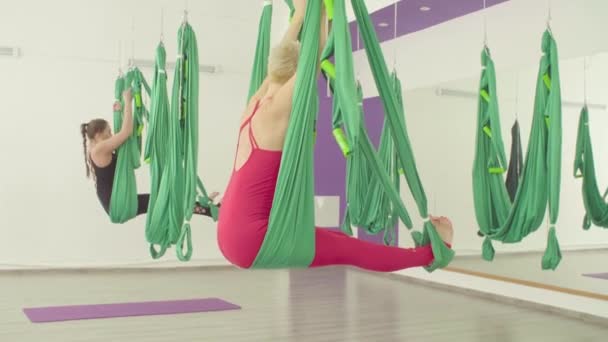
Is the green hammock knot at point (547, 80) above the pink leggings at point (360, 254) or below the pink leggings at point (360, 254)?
above

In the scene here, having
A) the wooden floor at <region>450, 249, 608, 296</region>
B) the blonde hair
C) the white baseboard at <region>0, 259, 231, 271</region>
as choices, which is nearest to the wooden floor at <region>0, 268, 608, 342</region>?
the white baseboard at <region>0, 259, 231, 271</region>

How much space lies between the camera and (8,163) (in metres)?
6.93

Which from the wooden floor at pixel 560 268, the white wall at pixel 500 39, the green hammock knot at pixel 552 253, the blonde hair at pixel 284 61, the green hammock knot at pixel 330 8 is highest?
the white wall at pixel 500 39

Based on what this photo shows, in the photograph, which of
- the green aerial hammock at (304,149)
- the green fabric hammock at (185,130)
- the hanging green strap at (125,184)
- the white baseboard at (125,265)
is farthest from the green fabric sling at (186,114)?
the white baseboard at (125,265)

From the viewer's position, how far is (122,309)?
197 inches

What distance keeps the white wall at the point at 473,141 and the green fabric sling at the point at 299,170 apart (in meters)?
2.85

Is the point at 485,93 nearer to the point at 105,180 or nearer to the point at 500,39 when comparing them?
the point at 500,39

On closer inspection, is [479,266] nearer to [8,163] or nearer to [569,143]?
[569,143]

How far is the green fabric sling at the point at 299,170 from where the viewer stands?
2.58 meters

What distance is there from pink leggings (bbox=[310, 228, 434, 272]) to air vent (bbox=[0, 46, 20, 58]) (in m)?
5.27

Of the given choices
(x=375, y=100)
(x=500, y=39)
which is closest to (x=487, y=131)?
(x=500, y=39)

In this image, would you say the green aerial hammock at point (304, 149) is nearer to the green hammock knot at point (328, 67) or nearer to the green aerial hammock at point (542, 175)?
the green hammock knot at point (328, 67)

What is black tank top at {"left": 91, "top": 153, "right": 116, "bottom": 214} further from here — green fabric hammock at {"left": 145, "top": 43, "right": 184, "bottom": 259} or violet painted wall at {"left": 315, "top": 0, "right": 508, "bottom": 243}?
violet painted wall at {"left": 315, "top": 0, "right": 508, "bottom": 243}

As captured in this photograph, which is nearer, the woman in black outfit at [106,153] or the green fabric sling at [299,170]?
the green fabric sling at [299,170]
